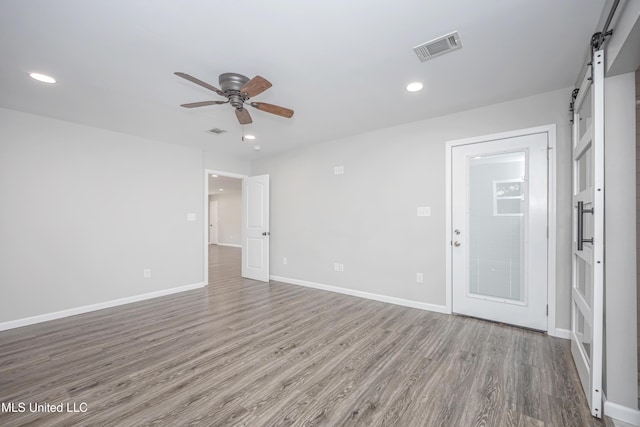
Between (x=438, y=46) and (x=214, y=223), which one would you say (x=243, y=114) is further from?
(x=214, y=223)

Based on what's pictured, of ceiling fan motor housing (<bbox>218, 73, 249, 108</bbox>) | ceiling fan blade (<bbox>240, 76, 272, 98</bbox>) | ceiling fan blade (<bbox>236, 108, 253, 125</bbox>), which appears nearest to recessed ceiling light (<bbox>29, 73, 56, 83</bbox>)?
ceiling fan motor housing (<bbox>218, 73, 249, 108</bbox>)

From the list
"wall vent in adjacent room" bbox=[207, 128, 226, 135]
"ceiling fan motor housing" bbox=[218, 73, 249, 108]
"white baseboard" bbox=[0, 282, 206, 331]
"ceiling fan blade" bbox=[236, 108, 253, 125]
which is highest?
"wall vent in adjacent room" bbox=[207, 128, 226, 135]

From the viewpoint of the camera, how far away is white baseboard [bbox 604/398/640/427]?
1.66 meters

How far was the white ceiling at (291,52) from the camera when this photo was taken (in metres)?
1.80

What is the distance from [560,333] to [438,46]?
3.16 metres

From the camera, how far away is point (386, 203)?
13.8 ft

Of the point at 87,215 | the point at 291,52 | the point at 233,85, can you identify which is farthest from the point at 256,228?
the point at 291,52

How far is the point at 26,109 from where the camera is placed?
335 cm

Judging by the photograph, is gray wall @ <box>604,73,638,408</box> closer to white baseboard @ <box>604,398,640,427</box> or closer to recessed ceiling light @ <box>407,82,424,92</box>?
white baseboard @ <box>604,398,640,427</box>

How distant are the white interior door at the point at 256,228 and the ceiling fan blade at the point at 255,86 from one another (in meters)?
3.21

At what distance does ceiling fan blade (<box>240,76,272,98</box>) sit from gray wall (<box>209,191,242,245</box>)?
10001mm

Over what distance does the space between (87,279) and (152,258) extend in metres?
0.88

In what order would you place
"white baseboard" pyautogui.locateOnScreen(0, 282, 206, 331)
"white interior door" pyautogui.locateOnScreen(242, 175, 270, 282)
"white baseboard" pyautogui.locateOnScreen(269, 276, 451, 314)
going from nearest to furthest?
1. "white baseboard" pyautogui.locateOnScreen(0, 282, 206, 331)
2. "white baseboard" pyautogui.locateOnScreen(269, 276, 451, 314)
3. "white interior door" pyautogui.locateOnScreen(242, 175, 270, 282)

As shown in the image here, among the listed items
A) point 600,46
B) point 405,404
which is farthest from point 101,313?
point 600,46
